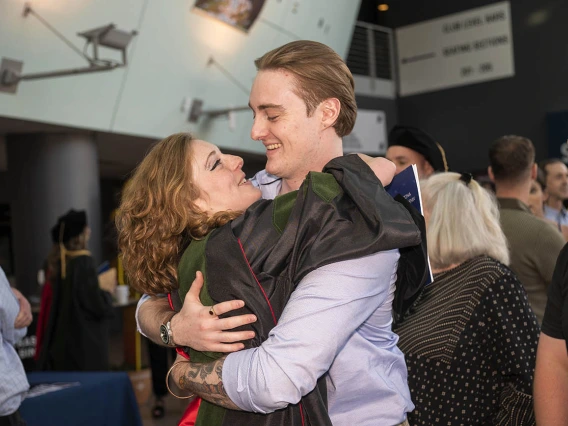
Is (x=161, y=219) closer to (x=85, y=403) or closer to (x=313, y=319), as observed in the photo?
(x=313, y=319)

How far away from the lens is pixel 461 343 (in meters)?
2.22

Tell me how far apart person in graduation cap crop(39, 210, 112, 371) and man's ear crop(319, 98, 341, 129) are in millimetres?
4181

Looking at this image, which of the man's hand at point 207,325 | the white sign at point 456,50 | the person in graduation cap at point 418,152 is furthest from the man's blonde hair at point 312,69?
the white sign at point 456,50

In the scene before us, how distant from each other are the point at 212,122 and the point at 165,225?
8.65 metres

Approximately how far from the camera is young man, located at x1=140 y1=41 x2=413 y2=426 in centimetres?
125

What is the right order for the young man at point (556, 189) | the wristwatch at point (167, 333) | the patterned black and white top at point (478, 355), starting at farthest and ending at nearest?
the young man at point (556, 189), the patterned black and white top at point (478, 355), the wristwatch at point (167, 333)

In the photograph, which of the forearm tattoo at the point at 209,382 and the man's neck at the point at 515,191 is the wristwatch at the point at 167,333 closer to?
the forearm tattoo at the point at 209,382

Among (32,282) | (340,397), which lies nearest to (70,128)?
(32,282)

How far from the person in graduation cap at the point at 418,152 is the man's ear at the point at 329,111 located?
68.4 inches

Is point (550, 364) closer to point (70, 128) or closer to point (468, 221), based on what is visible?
point (468, 221)

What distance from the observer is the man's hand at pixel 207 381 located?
1329mm

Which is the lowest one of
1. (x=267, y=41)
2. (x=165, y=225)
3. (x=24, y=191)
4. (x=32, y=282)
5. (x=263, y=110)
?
(x=32, y=282)

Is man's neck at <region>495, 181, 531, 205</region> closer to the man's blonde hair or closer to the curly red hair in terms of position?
the man's blonde hair

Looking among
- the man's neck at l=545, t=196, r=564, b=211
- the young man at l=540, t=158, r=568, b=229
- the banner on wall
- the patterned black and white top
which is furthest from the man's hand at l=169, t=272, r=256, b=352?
the banner on wall
